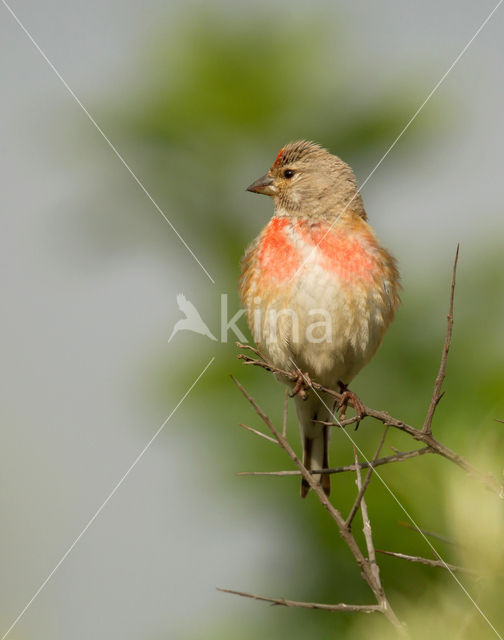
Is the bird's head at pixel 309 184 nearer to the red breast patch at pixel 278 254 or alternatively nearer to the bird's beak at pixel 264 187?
the bird's beak at pixel 264 187

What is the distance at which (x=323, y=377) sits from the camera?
14.0 feet

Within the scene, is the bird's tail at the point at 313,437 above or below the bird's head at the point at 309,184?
below

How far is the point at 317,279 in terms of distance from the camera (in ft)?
12.4

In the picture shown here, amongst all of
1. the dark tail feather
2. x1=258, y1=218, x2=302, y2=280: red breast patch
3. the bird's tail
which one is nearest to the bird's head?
x1=258, y1=218, x2=302, y2=280: red breast patch

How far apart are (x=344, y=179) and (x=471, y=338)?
1.11 metres

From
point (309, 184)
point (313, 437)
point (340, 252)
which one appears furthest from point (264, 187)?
point (313, 437)

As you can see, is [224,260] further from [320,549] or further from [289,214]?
[320,549]

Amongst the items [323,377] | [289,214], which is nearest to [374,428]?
[323,377]

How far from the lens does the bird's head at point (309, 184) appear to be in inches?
162

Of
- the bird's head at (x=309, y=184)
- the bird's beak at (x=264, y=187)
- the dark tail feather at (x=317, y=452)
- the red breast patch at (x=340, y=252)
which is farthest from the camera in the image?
the dark tail feather at (x=317, y=452)

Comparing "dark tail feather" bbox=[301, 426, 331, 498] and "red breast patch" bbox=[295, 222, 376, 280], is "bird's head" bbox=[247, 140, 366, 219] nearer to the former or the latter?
"red breast patch" bbox=[295, 222, 376, 280]

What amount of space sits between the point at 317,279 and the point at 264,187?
2.65 feet

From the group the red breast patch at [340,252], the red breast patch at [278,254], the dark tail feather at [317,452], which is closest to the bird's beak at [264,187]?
the red breast patch at [278,254]

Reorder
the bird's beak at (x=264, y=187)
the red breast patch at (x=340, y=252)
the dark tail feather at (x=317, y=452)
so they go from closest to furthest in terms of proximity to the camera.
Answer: the red breast patch at (x=340, y=252) → the bird's beak at (x=264, y=187) → the dark tail feather at (x=317, y=452)
